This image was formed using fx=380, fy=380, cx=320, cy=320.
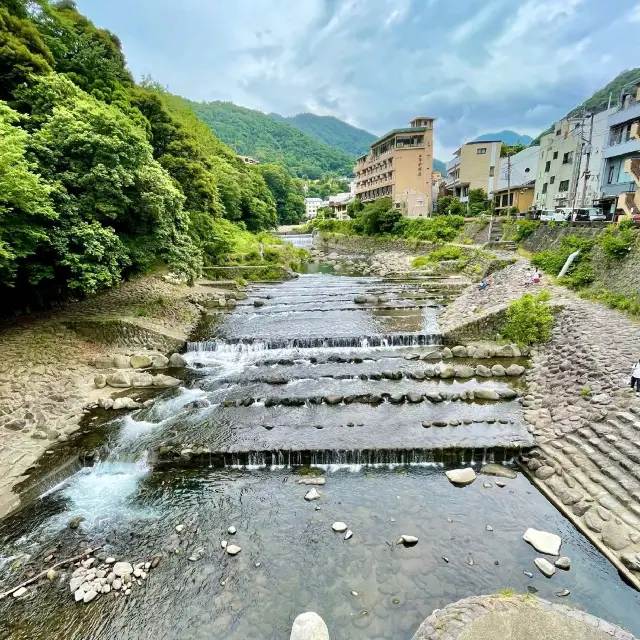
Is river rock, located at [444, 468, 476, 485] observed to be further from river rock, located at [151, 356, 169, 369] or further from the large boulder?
river rock, located at [151, 356, 169, 369]

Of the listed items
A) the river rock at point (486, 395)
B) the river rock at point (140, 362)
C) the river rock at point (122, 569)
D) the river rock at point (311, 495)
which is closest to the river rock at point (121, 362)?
the river rock at point (140, 362)

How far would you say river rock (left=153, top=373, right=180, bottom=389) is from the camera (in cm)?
1395

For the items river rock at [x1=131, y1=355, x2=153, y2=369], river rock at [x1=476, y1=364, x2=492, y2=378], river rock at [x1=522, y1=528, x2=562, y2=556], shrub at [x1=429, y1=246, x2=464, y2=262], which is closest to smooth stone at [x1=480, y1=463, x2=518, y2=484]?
river rock at [x1=522, y1=528, x2=562, y2=556]

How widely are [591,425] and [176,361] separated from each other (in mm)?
14279

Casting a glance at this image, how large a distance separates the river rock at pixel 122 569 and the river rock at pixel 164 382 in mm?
7582

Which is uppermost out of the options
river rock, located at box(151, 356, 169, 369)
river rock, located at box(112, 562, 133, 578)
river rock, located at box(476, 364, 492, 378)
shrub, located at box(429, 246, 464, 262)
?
shrub, located at box(429, 246, 464, 262)

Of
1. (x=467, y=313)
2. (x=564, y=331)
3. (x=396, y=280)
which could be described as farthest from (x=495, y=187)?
(x=564, y=331)

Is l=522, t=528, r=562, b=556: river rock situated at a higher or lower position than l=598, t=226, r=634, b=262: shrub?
lower

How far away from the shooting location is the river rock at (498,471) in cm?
905

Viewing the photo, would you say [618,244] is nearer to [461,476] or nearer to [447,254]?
[461,476]

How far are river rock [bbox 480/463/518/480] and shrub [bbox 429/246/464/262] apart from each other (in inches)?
1102

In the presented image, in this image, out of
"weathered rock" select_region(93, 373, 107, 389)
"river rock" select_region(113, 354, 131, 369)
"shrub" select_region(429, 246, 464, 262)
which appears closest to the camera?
"weathered rock" select_region(93, 373, 107, 389)

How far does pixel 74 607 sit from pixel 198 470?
3.67 metres

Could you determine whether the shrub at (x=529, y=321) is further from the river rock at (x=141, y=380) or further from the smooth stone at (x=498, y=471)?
the river rock at (x=141, y=380)
